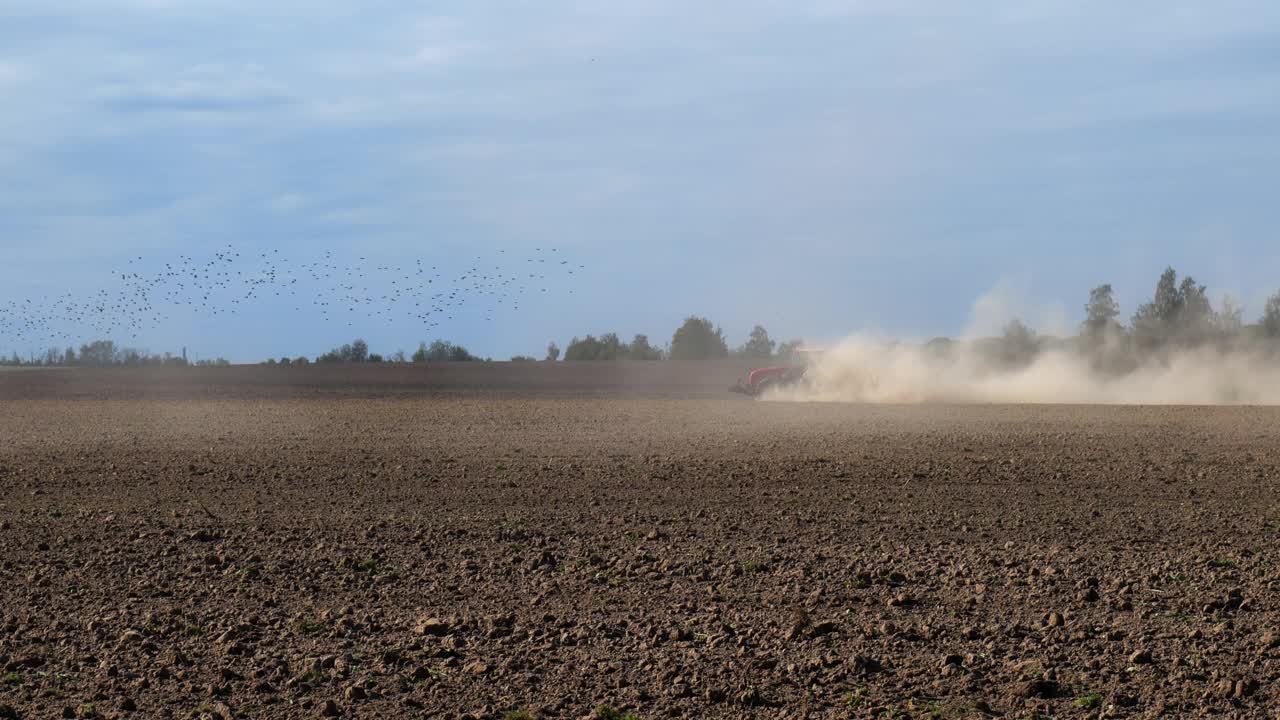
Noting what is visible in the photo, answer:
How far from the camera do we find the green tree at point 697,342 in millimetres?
77812

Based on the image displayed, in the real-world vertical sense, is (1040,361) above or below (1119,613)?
above

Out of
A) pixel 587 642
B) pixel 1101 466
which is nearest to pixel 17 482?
pixel 587 642

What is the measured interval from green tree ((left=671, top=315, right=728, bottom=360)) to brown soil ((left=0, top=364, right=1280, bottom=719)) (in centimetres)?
5185

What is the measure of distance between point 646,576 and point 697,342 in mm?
68057

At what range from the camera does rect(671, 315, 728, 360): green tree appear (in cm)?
7781

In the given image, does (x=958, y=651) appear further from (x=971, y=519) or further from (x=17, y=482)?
(x=17, y=482)

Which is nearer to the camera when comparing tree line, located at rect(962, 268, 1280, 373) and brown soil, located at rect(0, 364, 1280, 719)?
brown soil, located at rect(0, 364, 1280, 719)

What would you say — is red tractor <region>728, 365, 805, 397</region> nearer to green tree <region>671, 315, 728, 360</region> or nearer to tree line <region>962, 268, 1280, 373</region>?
tree line <region>962, 268, 1280, 373</region>

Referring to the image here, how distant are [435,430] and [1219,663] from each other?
878 inches

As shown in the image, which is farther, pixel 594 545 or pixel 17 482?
pixel 17 482

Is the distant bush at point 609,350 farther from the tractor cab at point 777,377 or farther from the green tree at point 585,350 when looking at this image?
the tractor cab at point 777,377

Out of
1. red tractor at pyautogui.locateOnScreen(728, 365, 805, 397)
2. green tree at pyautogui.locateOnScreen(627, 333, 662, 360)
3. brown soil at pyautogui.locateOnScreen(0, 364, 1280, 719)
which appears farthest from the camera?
green tree at pyautogui.locateOnScreen(627, 333, 662, 360)

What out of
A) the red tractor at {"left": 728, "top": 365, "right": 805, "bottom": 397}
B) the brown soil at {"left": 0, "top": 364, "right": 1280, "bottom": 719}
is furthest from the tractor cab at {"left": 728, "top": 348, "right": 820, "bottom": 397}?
the brown soil at {"left": 0, "top": 364, "right": 1280, "bottom": 719}

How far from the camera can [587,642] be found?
923 centimetres
